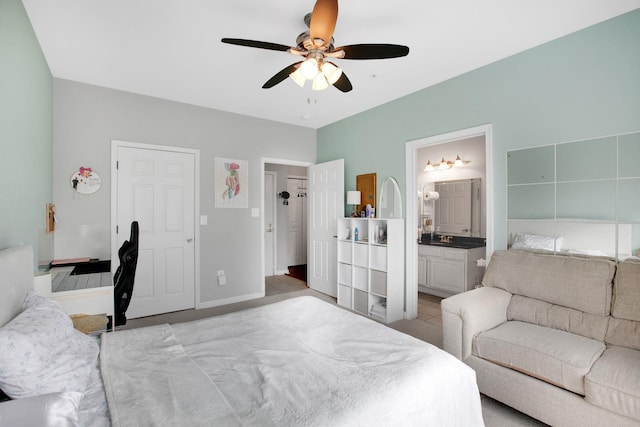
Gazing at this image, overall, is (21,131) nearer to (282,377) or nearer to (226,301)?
(282,377)

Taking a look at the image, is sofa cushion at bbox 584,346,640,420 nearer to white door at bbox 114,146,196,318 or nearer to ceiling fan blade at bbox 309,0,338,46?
ceiling fan blade at bbox 309,0,338,46

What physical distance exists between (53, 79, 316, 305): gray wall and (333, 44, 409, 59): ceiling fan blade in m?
2.67

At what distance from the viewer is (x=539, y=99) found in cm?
257

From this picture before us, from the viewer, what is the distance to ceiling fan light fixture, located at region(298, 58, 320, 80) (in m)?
1.95

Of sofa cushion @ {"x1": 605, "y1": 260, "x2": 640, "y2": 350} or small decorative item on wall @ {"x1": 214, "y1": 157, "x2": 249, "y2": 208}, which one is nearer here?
sofa cushion @ {"x1": 605, "y1": 260, "x2": 640, "y2": 350}

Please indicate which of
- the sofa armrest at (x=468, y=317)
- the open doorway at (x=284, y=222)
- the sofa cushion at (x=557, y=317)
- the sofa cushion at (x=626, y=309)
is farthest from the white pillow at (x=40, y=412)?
the open doorway at (x=284, y=222)

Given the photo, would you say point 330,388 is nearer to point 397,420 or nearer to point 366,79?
point 397,420

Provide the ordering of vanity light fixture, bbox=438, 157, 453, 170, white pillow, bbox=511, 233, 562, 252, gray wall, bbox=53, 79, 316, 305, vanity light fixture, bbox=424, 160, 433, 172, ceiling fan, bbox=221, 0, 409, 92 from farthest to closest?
vanity light fixture, bbox=424, 160, 433, 172, vanity light fixture, bbox=438, 157, 453, 170, gray wall, bbox=53, 79, 316, 305, white pillow, bbox=511, 233, 562, 252, ceiling fan, bbox=221, 0, 409, 92

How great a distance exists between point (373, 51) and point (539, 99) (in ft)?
5.41

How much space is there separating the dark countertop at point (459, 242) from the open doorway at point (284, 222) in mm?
2285

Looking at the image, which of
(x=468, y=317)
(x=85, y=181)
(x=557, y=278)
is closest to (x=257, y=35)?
(x=85, y=181)

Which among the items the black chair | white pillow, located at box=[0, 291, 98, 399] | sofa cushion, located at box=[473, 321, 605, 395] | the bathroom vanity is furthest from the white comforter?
the bathroom vanity

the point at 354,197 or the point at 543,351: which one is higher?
the point at 354,197

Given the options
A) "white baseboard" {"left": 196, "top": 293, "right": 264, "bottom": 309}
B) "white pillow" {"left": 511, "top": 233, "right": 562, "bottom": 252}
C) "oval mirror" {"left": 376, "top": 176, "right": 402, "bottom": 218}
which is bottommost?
"white baseboard" {"left": 196, "top": 293, "right": 264, "bottom": 309}
